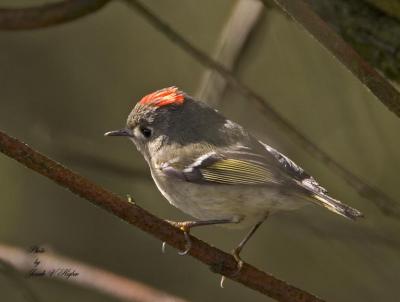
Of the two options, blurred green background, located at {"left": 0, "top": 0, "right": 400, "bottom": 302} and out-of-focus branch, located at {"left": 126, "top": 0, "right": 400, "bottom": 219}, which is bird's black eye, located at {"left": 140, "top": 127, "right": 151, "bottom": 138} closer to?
out-of-focus branch, located at {"left": 126, "top": 0, "right": 400, "bottom": 219}

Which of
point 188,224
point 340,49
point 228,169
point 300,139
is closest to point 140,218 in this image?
point 188,224

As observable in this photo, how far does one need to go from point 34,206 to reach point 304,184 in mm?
2844

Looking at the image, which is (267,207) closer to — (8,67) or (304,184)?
(304,184)

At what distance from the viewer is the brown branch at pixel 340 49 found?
220cm

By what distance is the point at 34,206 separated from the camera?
5293 mm

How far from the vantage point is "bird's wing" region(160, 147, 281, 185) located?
115 inches

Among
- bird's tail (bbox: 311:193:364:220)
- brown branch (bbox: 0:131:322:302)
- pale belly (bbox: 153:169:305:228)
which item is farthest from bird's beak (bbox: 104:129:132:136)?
brown branch (bbox: 0:131:322:302)

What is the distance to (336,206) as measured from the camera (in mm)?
2574

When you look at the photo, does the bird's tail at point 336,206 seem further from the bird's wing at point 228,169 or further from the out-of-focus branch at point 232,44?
the out-of-focus branch at point 232,44

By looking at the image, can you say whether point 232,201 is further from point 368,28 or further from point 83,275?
point 368,28

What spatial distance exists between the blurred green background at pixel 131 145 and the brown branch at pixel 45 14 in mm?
1812

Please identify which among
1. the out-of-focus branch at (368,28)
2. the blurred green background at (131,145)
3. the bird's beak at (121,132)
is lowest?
the blurred green background at (131,145)

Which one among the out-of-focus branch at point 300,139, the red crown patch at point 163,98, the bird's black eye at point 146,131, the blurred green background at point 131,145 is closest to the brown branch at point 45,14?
the out-of-focus branch at point 300,139

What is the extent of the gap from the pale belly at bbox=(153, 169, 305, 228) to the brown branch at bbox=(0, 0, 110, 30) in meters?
0.74
